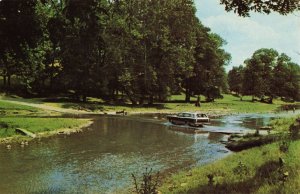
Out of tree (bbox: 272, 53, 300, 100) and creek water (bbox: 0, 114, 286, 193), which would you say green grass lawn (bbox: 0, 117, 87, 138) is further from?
tree (bbox: 272, 53, 300, 100)

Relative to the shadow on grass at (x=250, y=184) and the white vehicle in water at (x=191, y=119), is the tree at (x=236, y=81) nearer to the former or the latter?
the white vehicle in water at (x=191, y=119)

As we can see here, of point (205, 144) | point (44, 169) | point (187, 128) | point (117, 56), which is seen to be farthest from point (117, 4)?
point (44, 169)

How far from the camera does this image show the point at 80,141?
33.4m

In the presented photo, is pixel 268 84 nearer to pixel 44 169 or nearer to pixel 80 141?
pixel 80 141

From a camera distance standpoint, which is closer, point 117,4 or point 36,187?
point 36,187

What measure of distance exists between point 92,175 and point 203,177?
6162mm

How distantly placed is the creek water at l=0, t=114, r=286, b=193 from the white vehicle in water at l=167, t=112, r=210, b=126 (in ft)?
28.7

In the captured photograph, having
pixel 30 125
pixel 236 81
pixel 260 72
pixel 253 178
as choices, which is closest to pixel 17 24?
pixel 30 125

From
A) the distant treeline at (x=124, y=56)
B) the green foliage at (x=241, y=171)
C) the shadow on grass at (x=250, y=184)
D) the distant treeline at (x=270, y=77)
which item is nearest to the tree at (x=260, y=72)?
the distant treeline at (x=270, y=77)

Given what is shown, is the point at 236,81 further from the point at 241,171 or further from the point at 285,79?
the point at 241,171

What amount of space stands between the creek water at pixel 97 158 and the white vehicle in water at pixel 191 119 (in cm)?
874

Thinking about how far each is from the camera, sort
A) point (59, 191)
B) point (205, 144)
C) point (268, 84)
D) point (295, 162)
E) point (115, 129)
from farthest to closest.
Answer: point (268, 84) → point (115, 129) → point (205, 144) → point (59, 191) → point (295, 162)

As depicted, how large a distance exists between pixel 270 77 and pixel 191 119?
96.0 m

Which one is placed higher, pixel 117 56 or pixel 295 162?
pixel 117 56
